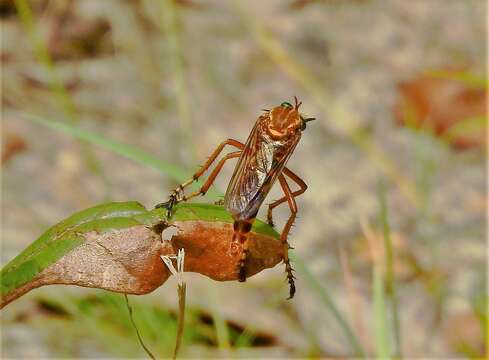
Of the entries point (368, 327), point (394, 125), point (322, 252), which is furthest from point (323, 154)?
point (368, 327)

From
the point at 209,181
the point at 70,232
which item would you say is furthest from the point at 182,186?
the point at 70,232

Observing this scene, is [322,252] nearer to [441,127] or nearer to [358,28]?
[441,127]

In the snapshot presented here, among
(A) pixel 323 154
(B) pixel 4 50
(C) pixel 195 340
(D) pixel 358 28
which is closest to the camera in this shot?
(C) pixel 195 340

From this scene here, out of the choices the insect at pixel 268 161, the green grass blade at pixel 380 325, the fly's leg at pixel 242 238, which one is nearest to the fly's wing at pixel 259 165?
the insect at pixel 268 161

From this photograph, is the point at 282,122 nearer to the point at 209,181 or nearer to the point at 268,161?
the point at 268,161

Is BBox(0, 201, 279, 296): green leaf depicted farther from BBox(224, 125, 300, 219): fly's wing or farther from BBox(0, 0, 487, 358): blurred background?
BBox(0, 0, 487, 358): blurred background

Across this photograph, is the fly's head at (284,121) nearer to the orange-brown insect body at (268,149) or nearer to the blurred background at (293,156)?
the orange-brown insect body at (268,149)
